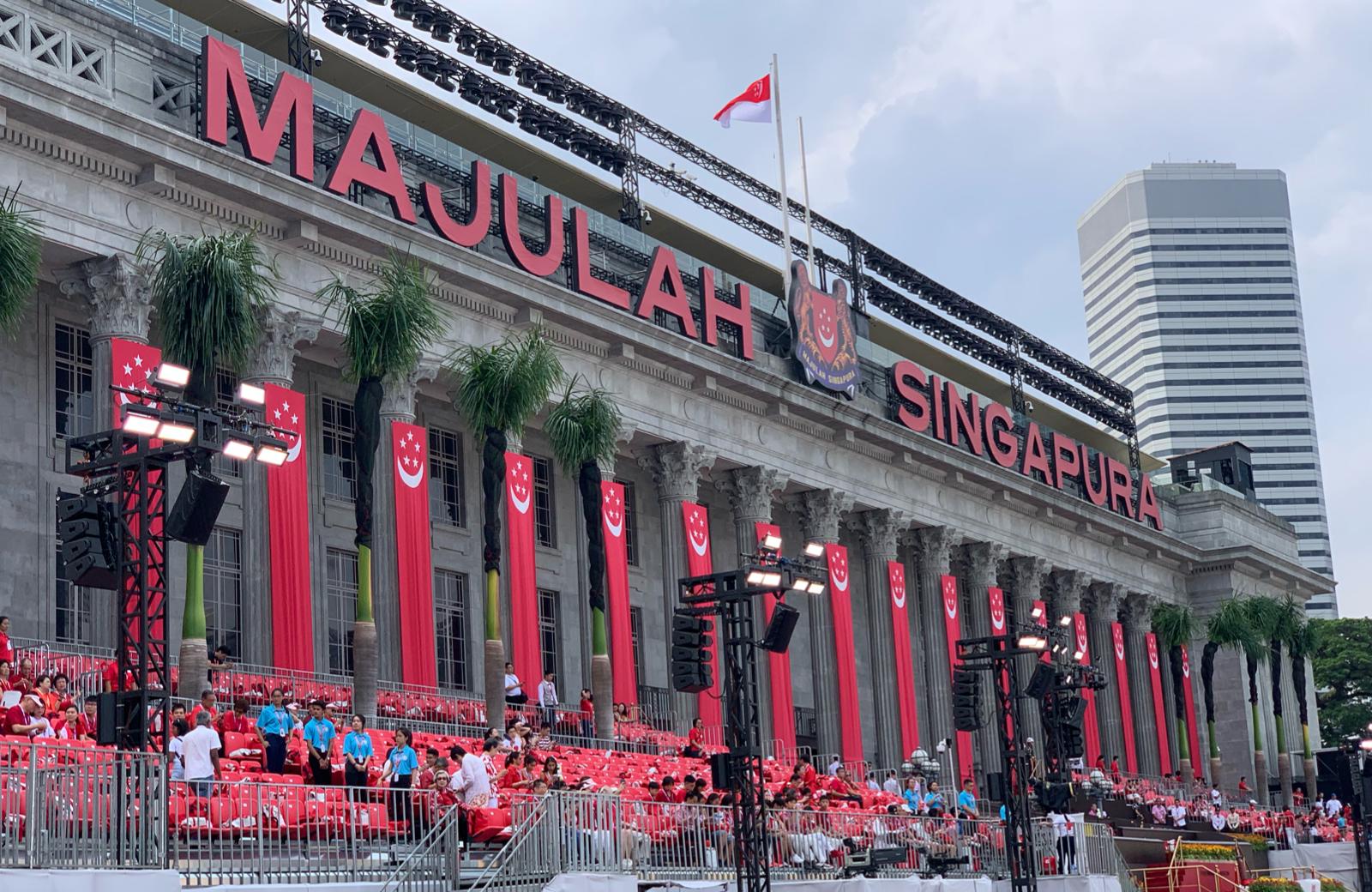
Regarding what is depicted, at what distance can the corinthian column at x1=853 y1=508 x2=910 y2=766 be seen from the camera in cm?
5362

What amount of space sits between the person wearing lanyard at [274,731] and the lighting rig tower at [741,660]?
550 centimetres

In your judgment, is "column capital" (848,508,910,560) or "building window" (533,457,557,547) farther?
"column capital" (848,508,910,560)

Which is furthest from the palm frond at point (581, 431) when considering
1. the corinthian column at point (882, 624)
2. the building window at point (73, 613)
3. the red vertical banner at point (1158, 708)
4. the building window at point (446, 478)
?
the red vertical banner at point (1158, 708)

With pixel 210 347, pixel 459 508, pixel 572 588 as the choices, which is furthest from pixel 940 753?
pixel 210 347

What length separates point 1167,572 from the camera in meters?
76.4

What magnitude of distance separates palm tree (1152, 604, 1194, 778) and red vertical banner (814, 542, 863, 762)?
23.4m

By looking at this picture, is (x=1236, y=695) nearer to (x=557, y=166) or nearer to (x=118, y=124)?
(x=557, y=166)

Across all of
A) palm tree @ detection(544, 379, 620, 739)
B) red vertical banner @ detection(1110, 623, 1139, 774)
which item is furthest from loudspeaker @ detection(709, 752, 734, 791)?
red vertical banner @ detection(1110, 623, 1139, 774)

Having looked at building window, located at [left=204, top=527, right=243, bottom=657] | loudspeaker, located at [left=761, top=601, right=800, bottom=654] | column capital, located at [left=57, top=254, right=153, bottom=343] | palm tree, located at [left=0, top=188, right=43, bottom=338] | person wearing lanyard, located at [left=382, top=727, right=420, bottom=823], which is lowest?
person wearing lanyard, located at [left=382, top=727, right=420, bottom=823]

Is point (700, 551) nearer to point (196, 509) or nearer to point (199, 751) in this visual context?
point (199, 751)

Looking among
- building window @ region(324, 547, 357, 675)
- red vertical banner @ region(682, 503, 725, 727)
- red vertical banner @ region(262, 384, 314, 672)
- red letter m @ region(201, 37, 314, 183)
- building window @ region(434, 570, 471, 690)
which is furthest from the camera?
red vertical banner @ region(682, 503, 725, 727)

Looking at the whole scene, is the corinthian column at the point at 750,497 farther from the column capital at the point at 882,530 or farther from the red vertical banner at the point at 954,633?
the red vertical banner at the point at 954,633

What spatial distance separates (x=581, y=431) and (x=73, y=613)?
10391 mm

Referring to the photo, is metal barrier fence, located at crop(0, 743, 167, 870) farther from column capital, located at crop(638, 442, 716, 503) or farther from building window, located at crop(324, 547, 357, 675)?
column capital, located at crop(638, 442, 716, 503)
